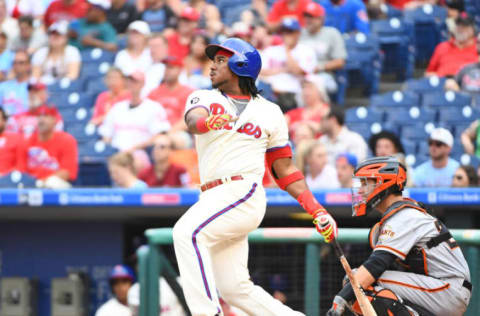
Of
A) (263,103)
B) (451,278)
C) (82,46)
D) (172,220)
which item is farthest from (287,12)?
(451,278)

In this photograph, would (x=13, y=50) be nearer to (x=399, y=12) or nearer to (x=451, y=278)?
(x=399, y=12)

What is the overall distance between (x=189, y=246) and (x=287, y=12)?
5.64 metres

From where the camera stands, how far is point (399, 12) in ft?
31.3

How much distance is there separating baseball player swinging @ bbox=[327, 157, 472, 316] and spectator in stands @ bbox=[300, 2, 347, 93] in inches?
183

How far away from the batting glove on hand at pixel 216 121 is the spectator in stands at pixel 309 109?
387 cm

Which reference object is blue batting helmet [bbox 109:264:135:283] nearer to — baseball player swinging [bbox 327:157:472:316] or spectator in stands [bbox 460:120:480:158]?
spectator in stands [bbox 460:120:480:158]

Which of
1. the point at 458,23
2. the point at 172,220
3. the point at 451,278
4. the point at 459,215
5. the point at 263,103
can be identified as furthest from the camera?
the point at 458,23

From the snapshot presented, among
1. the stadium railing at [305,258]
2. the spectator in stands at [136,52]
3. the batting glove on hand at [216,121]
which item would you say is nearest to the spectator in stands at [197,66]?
the spectator in stands at [136,52]

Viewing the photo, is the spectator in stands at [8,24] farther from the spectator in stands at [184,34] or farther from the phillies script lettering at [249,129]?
the phillies script lettering at [249,129]

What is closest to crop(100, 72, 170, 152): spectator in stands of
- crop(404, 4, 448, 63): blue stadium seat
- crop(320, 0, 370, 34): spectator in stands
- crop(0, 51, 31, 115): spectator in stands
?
crop(0, 51, 31, 115): spectator in stands

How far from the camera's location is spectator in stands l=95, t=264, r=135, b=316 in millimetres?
6918

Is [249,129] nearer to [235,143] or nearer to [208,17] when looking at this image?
[235,143]

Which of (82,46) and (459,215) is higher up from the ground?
(82,46)

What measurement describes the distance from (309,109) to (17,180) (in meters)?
2.49
